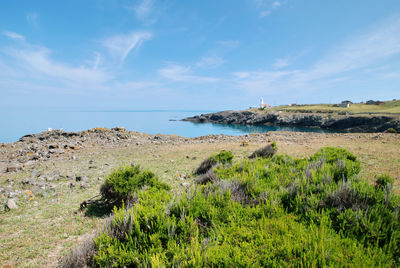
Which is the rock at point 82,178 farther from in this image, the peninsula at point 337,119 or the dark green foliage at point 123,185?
the peninsula at point 337,119

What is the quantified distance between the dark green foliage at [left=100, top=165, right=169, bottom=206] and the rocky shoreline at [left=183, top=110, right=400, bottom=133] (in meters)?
42.4

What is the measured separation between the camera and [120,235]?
2.85 meters

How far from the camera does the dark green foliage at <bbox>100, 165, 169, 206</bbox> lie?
5613 millimetres

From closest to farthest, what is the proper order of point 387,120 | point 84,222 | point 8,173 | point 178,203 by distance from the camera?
point 178,203 → point 84,222 → point 8,173 → point 387,120

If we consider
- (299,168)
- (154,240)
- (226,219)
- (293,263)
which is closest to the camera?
(293,263)

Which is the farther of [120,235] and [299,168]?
[299,168]

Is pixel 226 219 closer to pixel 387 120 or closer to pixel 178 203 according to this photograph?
pixel 178 203

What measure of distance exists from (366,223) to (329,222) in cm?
48

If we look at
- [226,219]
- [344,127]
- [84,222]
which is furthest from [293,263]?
[344,127]

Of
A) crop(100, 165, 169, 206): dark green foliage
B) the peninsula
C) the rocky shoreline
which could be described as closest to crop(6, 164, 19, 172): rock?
crop(100, 165, 169, 206): dark green foliage

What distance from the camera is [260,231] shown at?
263 cm

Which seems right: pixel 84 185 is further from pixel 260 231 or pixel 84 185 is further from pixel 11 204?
pixel 260 231

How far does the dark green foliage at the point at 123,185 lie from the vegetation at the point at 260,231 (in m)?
2.33

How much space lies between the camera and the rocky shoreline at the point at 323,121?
5114 cm
